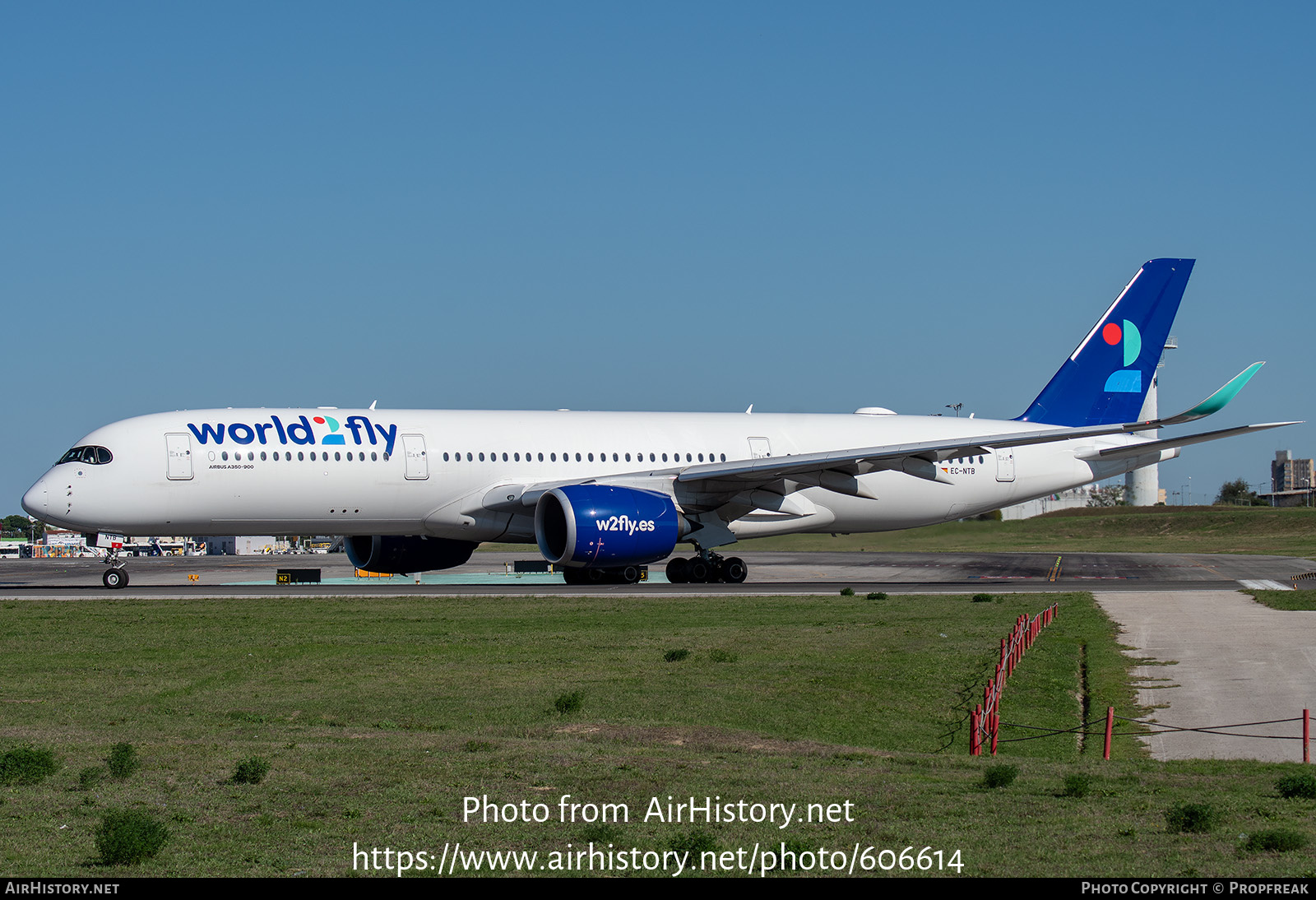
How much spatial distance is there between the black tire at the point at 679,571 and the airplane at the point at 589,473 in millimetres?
65

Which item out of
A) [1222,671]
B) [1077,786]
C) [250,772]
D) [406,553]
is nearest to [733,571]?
[406,553]

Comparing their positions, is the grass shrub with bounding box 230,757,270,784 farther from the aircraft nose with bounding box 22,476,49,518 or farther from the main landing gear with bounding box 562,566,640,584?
the main landing gear with bounding box 562,566,640,584

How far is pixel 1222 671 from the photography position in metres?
17.5

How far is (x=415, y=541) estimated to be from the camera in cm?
3412

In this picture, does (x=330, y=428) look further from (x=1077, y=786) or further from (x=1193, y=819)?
(x=1193, y=819)

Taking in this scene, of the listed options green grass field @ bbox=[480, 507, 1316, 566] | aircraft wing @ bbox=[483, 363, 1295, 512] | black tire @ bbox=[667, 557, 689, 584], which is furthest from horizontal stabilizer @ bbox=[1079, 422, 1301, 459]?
black tire @ bbox=[667, 557, 689, 584]

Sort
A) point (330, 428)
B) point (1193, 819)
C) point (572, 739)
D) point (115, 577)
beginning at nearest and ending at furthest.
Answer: point (1193, 819), point (572, 739), point (330, 428), point (115, 577)

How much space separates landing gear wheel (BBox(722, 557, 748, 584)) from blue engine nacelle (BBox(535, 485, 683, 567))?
12.2 feet

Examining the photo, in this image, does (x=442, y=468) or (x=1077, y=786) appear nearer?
(x=1077, y=786)

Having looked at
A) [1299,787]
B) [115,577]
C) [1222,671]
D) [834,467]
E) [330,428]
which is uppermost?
[330,428]

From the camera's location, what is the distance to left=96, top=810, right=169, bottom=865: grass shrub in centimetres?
761

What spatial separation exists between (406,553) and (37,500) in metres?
9.32

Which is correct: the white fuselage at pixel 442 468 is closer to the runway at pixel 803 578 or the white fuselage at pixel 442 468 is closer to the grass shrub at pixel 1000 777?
the runway at pixel 803 578
